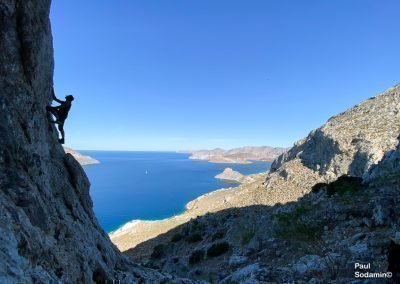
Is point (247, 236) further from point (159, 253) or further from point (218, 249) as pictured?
point (159, 253)

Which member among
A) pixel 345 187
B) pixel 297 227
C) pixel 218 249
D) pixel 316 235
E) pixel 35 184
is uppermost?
pixel 35 184

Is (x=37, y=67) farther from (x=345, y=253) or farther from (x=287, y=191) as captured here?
(x=287, y=191)

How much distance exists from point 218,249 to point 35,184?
17834 mm

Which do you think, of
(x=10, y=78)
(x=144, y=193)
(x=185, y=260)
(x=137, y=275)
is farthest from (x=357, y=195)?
(x=144, y=193)

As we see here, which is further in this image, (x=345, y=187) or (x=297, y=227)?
(x=345, y=187)

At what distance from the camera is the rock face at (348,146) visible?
163ft

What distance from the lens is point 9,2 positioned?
992 cm

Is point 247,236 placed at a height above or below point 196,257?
above

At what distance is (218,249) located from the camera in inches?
1005

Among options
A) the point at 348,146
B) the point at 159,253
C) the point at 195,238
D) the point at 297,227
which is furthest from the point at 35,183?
the point at 348,146

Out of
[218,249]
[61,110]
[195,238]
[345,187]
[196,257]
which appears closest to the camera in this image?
[61,110]

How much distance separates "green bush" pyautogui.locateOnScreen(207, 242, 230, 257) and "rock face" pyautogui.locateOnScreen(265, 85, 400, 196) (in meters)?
28.4

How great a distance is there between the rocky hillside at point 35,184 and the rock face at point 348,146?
138 feet

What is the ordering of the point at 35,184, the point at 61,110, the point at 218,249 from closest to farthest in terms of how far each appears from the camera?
the point at 35,184 → the point at 61,110 → the point at 218,249
